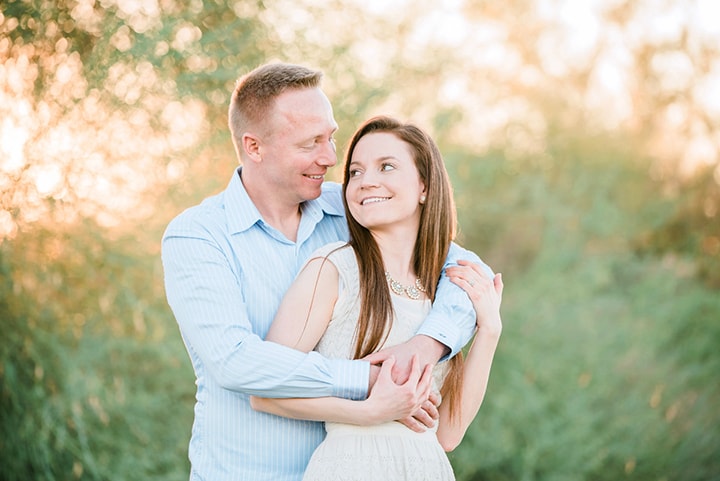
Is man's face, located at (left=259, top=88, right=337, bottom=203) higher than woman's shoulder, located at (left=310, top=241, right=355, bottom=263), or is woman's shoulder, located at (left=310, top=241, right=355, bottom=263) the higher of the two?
man's face, located at (left=259, top=88, right=337, bottom=203)

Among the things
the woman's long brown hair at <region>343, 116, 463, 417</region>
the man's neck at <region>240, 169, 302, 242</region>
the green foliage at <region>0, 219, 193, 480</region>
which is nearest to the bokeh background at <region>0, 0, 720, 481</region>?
the green foliage at <region>0, 219, 193, 480</region>

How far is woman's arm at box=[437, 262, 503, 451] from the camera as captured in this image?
2082mm

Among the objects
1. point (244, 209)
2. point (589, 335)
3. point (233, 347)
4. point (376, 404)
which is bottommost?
point (589, 335)

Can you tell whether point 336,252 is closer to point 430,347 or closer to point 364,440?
point 430,347

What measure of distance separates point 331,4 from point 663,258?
3.34 m

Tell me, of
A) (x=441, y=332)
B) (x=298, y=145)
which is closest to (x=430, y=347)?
→ (x=441, y=332)

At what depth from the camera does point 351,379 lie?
1815 millimetres

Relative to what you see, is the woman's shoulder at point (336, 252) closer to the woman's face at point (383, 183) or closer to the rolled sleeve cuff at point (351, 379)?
the woman's face at point (383, 183)

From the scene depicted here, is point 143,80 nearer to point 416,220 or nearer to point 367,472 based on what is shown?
point 416,220

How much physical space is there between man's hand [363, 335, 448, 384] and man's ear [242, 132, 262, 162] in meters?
0.69

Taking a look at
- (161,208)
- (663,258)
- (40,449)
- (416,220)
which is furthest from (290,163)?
(663,258)

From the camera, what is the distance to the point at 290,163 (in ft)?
7.35

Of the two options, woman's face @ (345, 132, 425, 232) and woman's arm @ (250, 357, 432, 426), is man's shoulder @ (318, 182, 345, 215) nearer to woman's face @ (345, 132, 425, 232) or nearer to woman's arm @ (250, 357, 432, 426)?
woman's face @ (345, 132, 425, 232)

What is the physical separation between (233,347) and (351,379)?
259 millimetres
